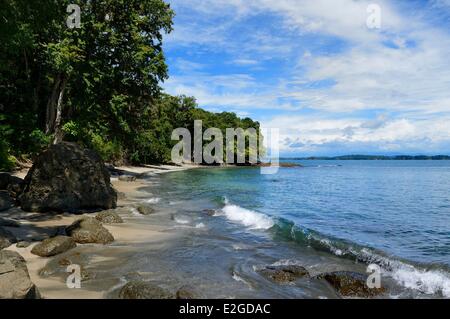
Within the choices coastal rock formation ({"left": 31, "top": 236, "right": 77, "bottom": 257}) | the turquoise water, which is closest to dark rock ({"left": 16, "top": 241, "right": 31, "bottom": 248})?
coastal rock formation ({"left": 31, "top": 236, "right": 77, "bottom": 257})

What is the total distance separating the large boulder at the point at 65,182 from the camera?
16375mm

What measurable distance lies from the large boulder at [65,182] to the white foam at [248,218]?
7.24 metres

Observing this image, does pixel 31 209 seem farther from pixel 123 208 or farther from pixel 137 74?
pixel 137 74

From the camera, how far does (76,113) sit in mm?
34062

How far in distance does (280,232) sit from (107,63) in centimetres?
2302

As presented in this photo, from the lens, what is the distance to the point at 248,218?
20625 millimetres

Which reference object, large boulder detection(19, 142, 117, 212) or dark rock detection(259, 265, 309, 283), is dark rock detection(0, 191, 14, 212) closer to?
large boulder detection(19, 142, 117, 212)

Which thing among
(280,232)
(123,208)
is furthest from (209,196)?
(280,232)

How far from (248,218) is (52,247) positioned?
39.2 feet

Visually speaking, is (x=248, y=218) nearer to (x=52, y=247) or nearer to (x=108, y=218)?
(x=108, y=218)

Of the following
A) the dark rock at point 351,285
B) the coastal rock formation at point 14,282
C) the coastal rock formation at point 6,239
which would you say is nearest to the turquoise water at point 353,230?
the dark rock at point 351,285

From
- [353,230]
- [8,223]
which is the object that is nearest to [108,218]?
[8,223]

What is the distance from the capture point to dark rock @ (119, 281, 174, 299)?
7.72 metres

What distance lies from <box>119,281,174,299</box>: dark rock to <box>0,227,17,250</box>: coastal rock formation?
4.78 m
